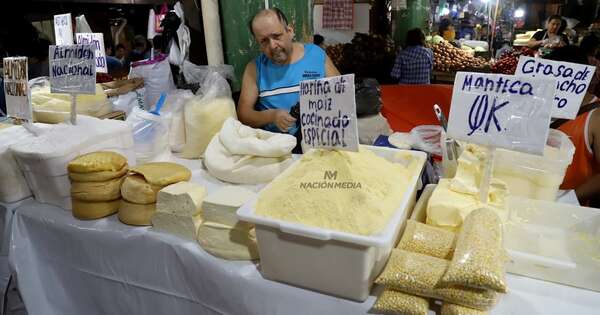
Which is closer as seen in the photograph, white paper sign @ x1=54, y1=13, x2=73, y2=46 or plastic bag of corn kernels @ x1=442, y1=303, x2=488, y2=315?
plastic bag of corn kernels @ x1=442, y1=303, x2=488, y2=315

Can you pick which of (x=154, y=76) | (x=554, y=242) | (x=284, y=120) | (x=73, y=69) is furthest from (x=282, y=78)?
(x=554, y=242)

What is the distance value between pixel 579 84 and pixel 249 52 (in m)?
1.88

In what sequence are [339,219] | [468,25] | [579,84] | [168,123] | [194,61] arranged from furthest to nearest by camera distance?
[468,25]
[194,61]
[168,123]
[579,84]
[339,219]

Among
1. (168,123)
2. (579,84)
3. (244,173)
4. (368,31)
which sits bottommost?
(244,173)

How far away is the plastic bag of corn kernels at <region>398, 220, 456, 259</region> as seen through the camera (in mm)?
922

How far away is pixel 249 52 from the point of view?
100 inches

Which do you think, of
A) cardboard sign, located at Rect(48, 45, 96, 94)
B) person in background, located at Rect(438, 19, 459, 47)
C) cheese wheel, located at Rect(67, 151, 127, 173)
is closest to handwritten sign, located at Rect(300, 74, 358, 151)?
cheese wheel, located at Rect(67, 151, 127, 173)

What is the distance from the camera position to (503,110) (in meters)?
0.98

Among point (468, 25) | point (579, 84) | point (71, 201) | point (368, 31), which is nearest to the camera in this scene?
point (579, 84)

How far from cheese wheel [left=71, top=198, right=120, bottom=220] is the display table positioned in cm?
3

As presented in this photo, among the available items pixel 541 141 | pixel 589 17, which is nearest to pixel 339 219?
pixel 541 141

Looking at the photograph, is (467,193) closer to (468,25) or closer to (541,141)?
(541,141)

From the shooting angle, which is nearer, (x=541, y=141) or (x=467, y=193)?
(x=541, y=141)

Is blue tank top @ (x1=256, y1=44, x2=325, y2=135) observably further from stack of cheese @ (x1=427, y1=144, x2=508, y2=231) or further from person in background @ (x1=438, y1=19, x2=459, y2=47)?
person in background @ (x1=438, y1=19, x2=459, y2=47)
